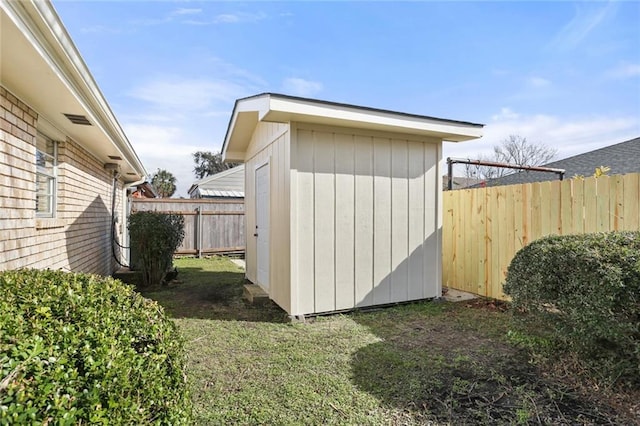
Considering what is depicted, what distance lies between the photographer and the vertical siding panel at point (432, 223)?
18.1 ft

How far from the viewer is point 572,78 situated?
31.2ft

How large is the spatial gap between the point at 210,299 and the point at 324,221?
8.55 feet

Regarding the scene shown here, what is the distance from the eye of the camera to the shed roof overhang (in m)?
4.20

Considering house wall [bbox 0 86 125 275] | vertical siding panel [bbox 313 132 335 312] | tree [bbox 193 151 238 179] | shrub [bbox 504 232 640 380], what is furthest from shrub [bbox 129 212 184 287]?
tree [bbox 193 151 238 179]

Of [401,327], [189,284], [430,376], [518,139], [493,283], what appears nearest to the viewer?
[430,376]

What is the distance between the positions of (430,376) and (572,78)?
10233mm

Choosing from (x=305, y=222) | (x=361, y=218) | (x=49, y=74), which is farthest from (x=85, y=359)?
(x=361, y=218)

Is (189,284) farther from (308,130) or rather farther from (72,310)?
(72,310)

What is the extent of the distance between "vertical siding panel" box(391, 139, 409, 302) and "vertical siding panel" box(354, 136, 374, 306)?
39 cm

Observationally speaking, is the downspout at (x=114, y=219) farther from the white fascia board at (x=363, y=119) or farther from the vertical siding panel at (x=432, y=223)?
the vertical siding panel at (x=432, y=223)

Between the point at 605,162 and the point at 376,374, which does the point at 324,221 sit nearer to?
the point at 376,374

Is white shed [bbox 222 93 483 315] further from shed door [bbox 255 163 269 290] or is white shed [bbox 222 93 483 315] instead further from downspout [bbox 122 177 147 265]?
downspout [bbox 122 177 147 265]

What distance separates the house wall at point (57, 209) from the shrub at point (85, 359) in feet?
5.98

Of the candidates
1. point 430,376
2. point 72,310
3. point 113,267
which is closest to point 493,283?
point 430,376
